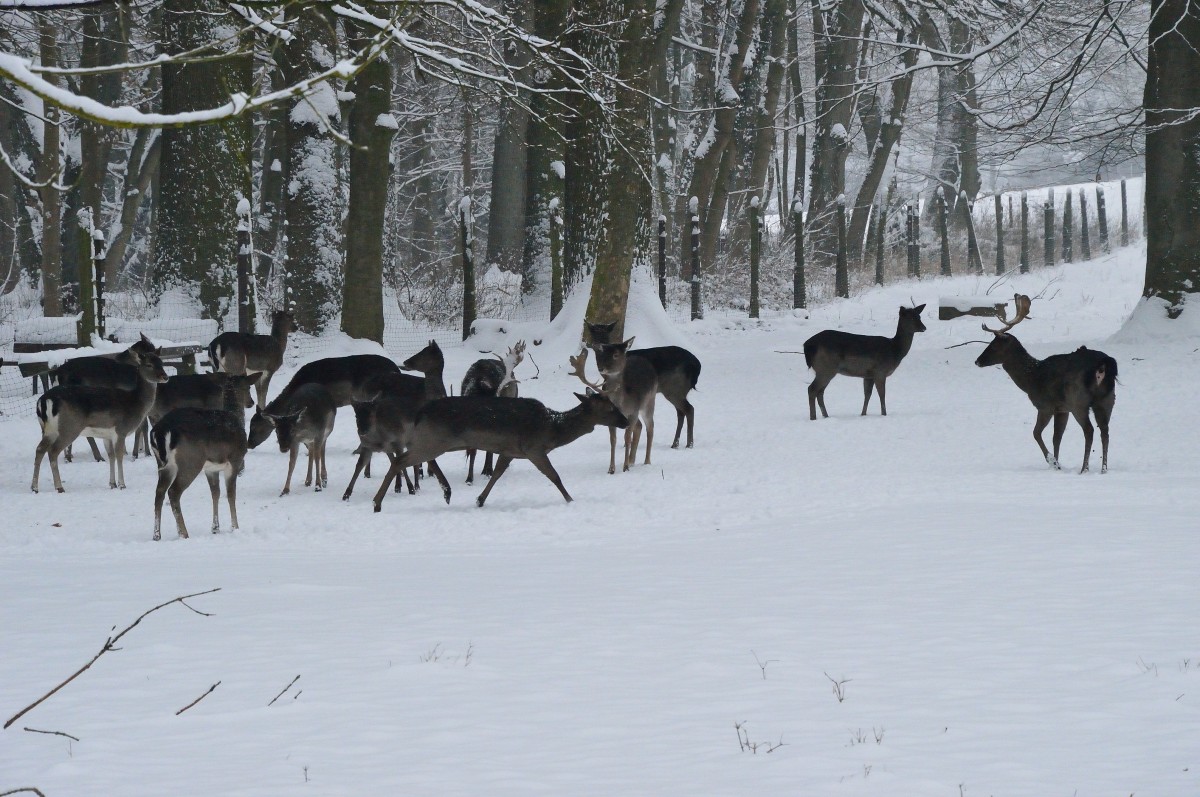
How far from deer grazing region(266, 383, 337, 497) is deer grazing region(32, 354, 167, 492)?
1390mm

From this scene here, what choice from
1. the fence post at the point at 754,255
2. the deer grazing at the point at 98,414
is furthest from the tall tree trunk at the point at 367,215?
the fence post at the point at 754,255

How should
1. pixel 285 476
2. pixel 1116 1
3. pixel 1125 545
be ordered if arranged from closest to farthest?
pixel 1125 545 → pixel 285 476 → pixel 1116 1

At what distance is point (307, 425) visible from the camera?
35.0 ft

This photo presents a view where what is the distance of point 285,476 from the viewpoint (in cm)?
1139

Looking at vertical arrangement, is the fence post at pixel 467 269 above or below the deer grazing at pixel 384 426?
above

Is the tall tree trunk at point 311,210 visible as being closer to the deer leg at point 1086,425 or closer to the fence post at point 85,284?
the fence post at point 85,284

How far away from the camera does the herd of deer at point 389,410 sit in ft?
29.7

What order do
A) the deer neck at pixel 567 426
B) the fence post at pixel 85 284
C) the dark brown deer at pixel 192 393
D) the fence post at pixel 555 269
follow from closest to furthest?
the deer neck at pixel 567 426 < the dark brown deer at pixel 192 393 < the fence post at pixel 85 284 < the fence post at pixel 555 269

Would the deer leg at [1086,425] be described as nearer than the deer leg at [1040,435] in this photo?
Yes

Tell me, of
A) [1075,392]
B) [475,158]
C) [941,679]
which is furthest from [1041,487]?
[475,158]

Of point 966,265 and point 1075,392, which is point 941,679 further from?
point 966,265

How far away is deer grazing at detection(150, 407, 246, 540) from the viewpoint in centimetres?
869

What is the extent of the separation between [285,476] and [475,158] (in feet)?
107

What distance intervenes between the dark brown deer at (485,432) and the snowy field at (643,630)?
364 millimetres
